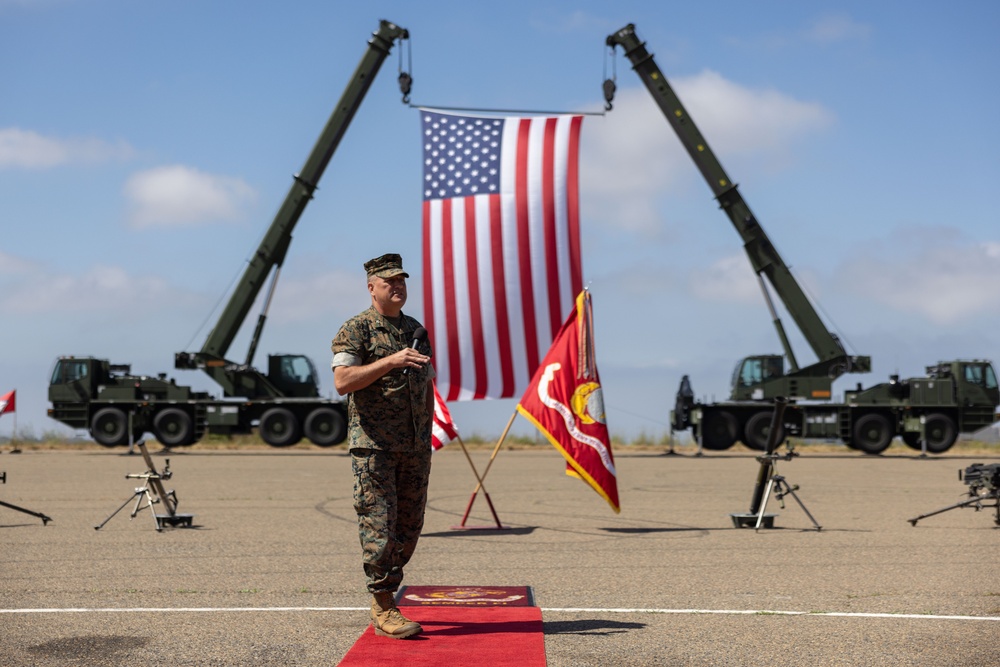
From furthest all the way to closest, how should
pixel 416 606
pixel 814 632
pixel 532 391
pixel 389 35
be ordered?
1. pixel 389 35
2. pixel 532 391
3. pixel 416 606
4. pixel 814 632

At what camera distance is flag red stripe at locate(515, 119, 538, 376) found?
15.4m

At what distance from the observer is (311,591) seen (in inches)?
303

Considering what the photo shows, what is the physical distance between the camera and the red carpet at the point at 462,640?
18.2ft

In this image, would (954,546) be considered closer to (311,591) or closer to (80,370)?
(311,591)

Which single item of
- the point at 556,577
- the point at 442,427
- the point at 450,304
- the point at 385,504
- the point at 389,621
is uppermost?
the point at 450,304

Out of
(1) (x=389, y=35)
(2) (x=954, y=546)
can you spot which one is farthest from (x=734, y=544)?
(1) (x=389, y=35)

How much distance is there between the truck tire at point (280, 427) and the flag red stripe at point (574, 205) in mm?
17763

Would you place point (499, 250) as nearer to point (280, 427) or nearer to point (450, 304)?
point (450, 304)

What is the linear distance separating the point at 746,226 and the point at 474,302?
57.1 ft

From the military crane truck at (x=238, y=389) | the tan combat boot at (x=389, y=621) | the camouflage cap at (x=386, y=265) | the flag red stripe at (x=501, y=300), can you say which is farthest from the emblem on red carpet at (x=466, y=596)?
the military crane truck at (x=238, y=389)

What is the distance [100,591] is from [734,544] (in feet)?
17.8

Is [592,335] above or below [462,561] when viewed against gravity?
above

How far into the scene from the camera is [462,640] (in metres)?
6.05

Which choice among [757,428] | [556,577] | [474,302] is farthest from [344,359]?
[757,428]
